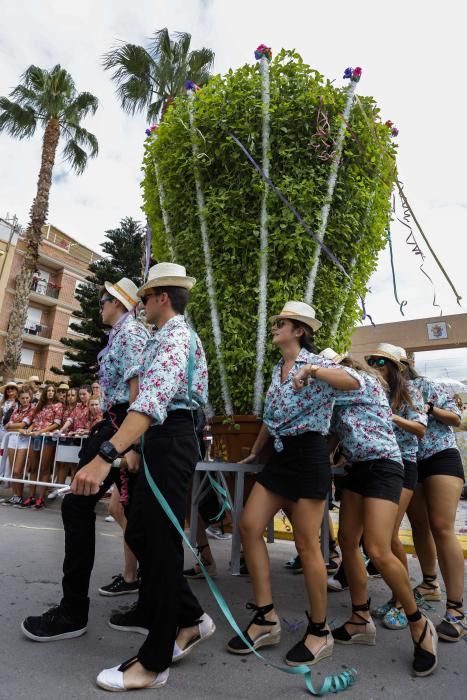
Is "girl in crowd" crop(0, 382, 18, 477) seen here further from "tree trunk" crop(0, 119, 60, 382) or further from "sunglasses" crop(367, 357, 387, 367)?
"sunglasses" crop(367, 357, 387, 367)

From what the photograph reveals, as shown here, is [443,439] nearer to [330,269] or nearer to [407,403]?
[407,403]

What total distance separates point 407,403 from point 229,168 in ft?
7.89

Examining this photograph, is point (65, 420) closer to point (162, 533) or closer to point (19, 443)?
point (19, 443)

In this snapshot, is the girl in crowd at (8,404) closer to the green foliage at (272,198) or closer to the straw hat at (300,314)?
the green foliage at (272,198)

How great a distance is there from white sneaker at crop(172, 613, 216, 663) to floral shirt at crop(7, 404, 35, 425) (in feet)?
23.4

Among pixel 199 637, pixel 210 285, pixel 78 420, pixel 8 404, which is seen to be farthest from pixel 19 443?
pixel 199 637

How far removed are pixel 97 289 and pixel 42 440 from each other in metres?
12.9

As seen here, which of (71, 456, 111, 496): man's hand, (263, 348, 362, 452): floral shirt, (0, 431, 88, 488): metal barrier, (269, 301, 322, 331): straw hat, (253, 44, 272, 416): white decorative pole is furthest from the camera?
(0, 431, 88, 488): metal barrier

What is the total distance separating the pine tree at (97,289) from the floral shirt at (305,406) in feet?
56.7

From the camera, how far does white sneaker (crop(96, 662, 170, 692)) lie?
2.11m

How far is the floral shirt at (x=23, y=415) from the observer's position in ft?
29.0

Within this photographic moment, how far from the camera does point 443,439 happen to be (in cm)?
355

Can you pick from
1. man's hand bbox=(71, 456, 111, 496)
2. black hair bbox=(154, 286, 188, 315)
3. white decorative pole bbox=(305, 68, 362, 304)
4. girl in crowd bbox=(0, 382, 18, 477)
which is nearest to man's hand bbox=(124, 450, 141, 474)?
man's hand bbox=(71, 456, 111, 496)

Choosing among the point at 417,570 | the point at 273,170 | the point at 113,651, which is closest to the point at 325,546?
the point at 113,651
